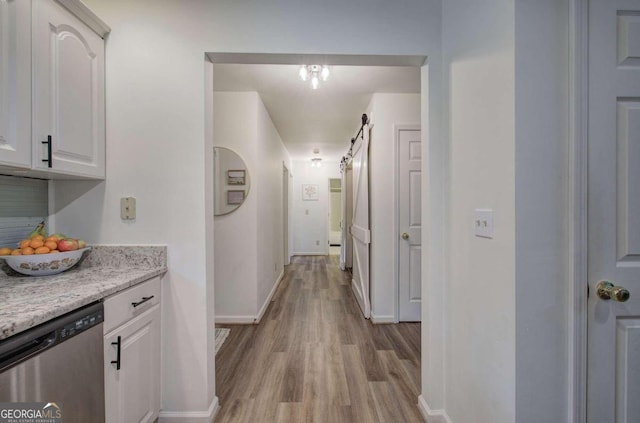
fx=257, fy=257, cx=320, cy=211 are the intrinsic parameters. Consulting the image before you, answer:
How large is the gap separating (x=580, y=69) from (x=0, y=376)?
2002 mm

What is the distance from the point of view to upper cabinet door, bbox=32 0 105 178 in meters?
1.09

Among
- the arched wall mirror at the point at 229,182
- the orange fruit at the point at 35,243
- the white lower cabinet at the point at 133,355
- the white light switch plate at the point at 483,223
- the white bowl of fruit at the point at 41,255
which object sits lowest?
the white lower cabinet at the point at 133,355

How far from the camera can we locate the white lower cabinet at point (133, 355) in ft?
3.44

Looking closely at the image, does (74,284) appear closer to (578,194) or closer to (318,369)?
(318,369)

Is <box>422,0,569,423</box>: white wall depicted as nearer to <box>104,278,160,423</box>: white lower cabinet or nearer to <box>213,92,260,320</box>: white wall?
<box>104,278,160,423</box>: white lower cabinet

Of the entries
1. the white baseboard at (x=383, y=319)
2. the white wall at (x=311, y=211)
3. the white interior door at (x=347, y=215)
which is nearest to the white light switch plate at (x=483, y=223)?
the white baseboard at (x=383, y=319)

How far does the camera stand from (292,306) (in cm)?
319

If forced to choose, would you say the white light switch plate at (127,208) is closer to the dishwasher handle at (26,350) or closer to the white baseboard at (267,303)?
the dishwasher handle at (26,350)

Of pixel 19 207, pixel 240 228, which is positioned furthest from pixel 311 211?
pixel 19 207

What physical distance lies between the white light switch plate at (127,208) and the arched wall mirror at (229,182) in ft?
4.39

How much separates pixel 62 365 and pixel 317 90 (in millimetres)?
2621

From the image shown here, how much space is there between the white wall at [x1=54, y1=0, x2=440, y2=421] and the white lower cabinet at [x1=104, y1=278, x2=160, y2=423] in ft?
0.29

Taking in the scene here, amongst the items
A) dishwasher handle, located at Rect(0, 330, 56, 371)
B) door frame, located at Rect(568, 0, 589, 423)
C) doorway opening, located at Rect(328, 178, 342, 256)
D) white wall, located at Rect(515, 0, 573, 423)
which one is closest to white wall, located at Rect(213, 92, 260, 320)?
dishwasher handle, located at Rect(0, 330, 56, 371)

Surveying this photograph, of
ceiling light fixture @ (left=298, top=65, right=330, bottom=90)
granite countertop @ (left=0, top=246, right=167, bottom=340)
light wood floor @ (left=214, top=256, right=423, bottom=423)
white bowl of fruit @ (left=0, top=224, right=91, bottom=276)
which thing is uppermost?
ceiling light fixture @ (left=298, top=65, right=330, bottom=90)
